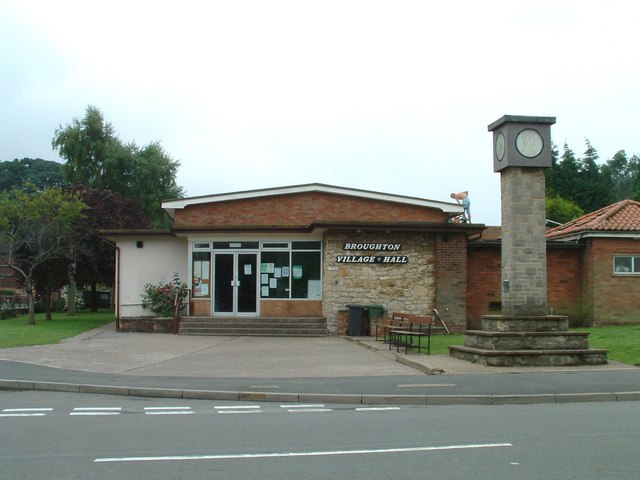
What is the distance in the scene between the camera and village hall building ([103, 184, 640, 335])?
24516 mm

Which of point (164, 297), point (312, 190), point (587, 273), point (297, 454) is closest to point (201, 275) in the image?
point (164, 297)

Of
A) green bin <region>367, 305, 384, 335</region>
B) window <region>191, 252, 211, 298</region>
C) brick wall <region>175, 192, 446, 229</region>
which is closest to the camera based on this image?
green bin <region>367, 305, 384, 335</region>

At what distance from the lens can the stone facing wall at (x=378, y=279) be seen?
24.5 metres

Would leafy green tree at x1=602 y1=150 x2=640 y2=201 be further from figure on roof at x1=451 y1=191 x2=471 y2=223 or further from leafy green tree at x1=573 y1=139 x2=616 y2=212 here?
figure on roof at x1=451 y1=191 x2=471 y2=223

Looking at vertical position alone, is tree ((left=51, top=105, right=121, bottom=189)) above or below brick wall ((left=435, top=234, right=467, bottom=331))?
above

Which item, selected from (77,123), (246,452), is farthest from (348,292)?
(77,123)

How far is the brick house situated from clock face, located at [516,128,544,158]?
31.1 feet

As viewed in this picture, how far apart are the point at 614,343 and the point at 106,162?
38893mm

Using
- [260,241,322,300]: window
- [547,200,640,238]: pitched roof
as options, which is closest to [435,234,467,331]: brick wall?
[260,241,322,300]: window

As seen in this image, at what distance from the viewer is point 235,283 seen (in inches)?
1040

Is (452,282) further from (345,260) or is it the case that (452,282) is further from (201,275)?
(201,275)

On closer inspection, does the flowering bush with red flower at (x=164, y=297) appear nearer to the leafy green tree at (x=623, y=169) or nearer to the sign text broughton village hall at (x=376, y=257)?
the sign text broughton village hall at (x=376, y=257)

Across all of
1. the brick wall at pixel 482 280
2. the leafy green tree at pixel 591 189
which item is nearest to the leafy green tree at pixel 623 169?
the leafy green tree at pixel 591 189

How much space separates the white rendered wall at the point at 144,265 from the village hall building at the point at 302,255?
0.12 feet
